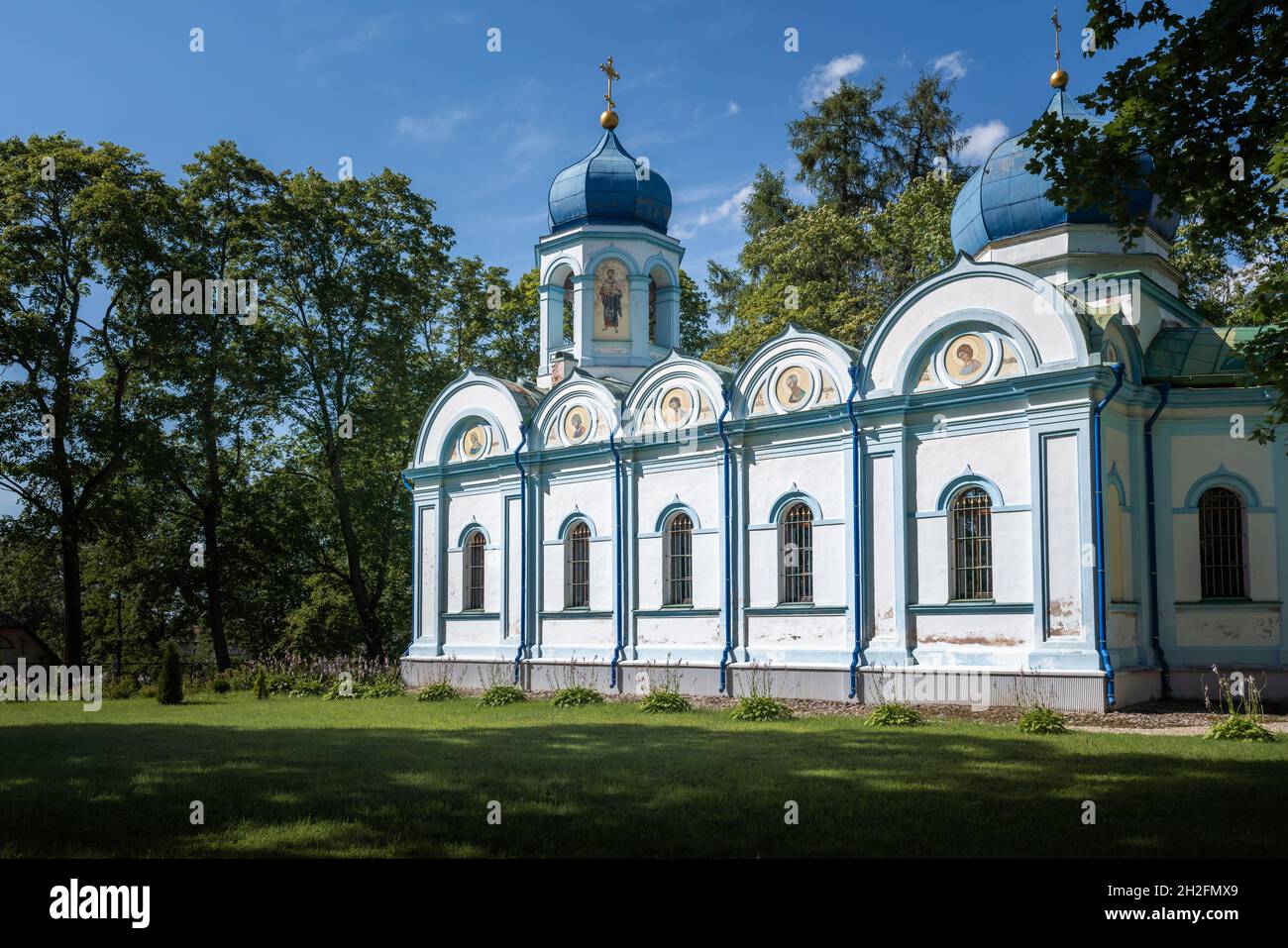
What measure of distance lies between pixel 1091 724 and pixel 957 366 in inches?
215

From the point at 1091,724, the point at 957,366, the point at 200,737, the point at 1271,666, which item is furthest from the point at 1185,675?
the point at 200,737

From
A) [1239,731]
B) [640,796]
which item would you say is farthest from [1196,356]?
[640,796]

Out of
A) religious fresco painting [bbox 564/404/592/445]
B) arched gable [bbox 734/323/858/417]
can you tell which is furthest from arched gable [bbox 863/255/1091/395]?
religious fresco painting [bbox 564/404/592/445]

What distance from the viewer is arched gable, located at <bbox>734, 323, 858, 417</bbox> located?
17656 millimetres

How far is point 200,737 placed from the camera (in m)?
13.0

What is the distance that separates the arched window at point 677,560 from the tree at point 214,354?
1349cm

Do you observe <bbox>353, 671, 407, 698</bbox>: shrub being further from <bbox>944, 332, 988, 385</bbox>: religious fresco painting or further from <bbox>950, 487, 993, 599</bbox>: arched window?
<bbox>944, 332, 988, 385</bbox>: religious fresco painting

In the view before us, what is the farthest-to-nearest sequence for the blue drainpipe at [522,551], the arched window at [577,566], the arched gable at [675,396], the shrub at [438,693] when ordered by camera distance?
the blue drainpipe at [522,551] < the arched window at [577,566] < the shrub at [438,693] < the arched gable at [675,396]

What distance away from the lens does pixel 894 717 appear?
45.7 feet

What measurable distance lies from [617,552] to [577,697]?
10.5 ft

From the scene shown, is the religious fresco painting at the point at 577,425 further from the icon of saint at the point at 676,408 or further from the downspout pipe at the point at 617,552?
the icon of saint at the point at 676,408

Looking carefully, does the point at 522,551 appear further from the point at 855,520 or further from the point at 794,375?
the point at 855,520

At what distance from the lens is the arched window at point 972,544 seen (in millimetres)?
15898
